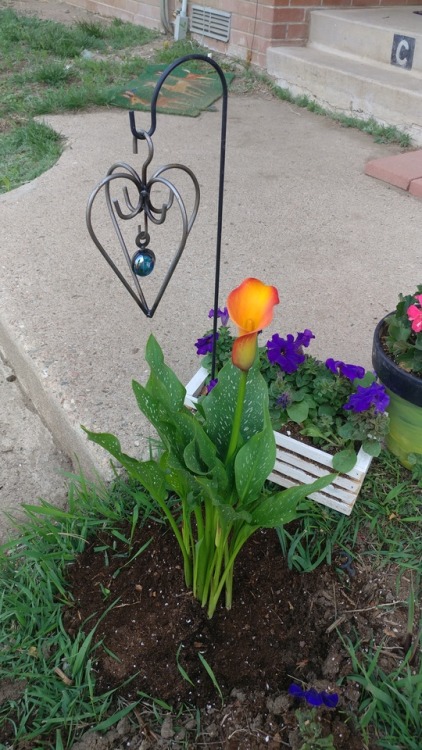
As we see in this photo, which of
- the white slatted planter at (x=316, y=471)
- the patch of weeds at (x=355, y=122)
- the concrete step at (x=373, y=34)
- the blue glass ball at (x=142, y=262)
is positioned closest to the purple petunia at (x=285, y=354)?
the white slatted planter at (x=316, y=471)

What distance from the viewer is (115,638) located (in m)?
1.46

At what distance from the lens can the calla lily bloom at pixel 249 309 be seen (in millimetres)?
989

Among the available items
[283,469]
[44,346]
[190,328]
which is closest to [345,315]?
[190,328]

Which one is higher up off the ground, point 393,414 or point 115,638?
point 393,414

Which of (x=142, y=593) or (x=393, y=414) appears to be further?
(x=393, y=414)

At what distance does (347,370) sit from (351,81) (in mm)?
3316

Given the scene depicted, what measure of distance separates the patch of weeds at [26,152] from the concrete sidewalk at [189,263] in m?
0.11

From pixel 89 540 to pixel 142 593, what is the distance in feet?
0.75

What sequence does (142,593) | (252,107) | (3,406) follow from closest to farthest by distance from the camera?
(142,593) → (3,406) → (252,107)

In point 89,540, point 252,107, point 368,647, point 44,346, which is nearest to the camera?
point 368,647

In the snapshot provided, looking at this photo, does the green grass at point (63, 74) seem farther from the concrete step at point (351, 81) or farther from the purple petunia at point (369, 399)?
the purple petunia at point (369, 399)

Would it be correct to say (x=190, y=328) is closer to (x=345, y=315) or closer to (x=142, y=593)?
(x=345, y=315)

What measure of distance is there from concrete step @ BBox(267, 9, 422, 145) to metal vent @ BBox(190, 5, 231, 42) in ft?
2.23

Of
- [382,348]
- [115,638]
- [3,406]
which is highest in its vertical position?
[382,348]
